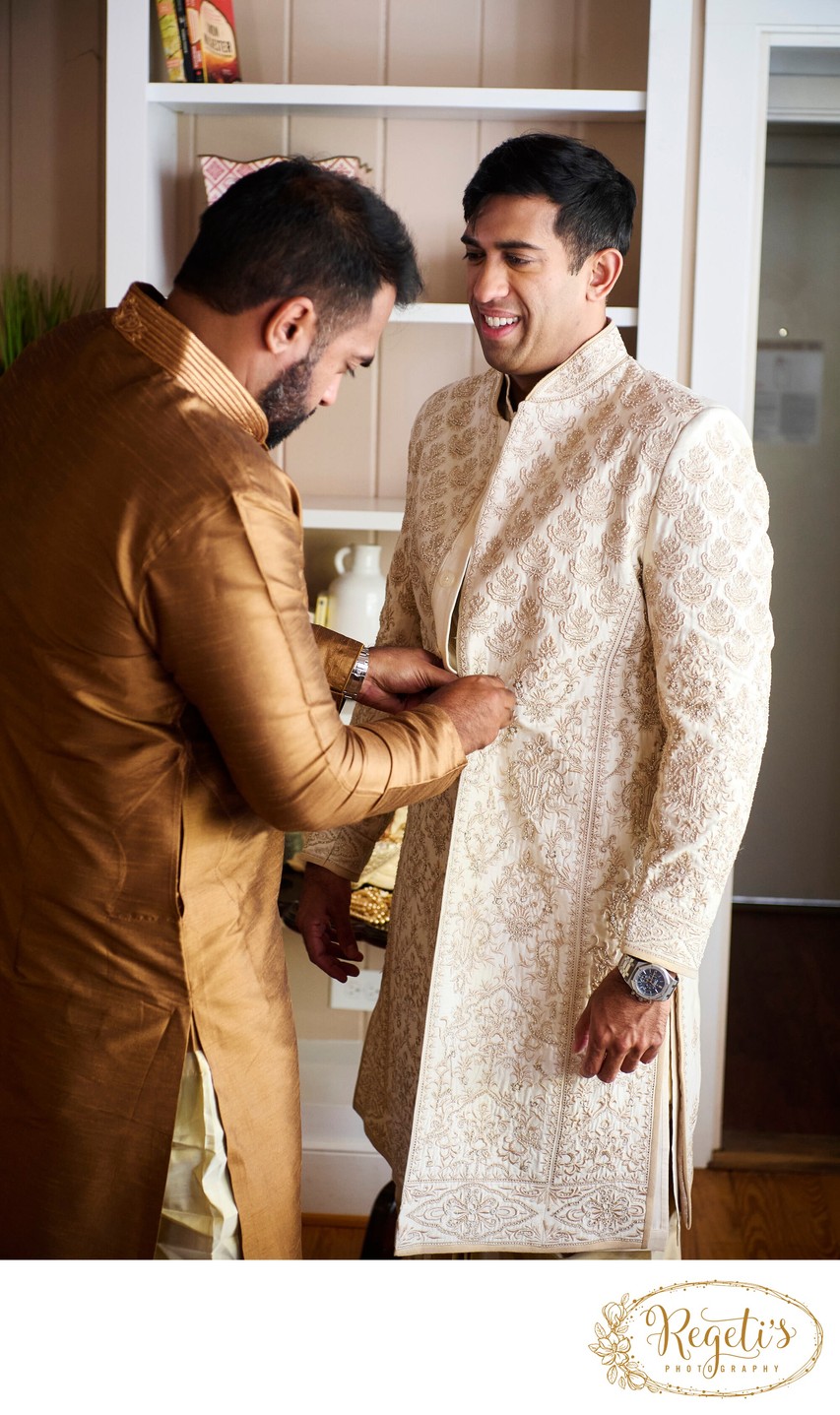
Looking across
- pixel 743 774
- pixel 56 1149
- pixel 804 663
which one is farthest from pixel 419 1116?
pixel 804 663

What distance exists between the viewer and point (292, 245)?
1165mm

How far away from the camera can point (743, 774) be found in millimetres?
1360

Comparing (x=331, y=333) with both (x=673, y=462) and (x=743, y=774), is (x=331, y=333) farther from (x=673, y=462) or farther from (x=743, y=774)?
(x=743, y=774)

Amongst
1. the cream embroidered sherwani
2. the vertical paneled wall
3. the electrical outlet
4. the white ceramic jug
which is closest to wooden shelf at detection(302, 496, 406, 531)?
the white ceramic jug

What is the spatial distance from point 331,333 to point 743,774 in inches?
25.3

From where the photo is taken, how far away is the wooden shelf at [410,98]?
217 centimetres

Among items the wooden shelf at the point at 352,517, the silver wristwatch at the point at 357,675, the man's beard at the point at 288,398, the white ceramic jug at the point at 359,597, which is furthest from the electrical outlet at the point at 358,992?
the man's beard at the point at 288,398

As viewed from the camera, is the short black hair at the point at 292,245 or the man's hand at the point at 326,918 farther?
the man's hand at the point at 326,918

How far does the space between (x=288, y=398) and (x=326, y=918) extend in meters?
0.85

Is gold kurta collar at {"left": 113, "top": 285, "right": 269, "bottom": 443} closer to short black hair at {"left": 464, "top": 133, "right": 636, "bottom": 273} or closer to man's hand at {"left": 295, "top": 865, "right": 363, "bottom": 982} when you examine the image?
short black hair at {"left": 464, "top": 133, "right": 636, "bottom": 273}

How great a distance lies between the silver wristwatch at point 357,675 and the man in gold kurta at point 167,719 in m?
0.21

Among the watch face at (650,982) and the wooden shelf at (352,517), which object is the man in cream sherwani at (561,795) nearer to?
the watch face at (650,982)

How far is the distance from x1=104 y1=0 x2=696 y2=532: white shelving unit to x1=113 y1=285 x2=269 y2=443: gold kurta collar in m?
1.09

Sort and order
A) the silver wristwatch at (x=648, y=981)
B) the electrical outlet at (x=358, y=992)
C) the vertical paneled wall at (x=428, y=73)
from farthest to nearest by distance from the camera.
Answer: the electrical outlet at (x=358, y=992) < the vertical paneled wall at (x=428, y=73) < the silver wristwatch at (x=648, y=981)
